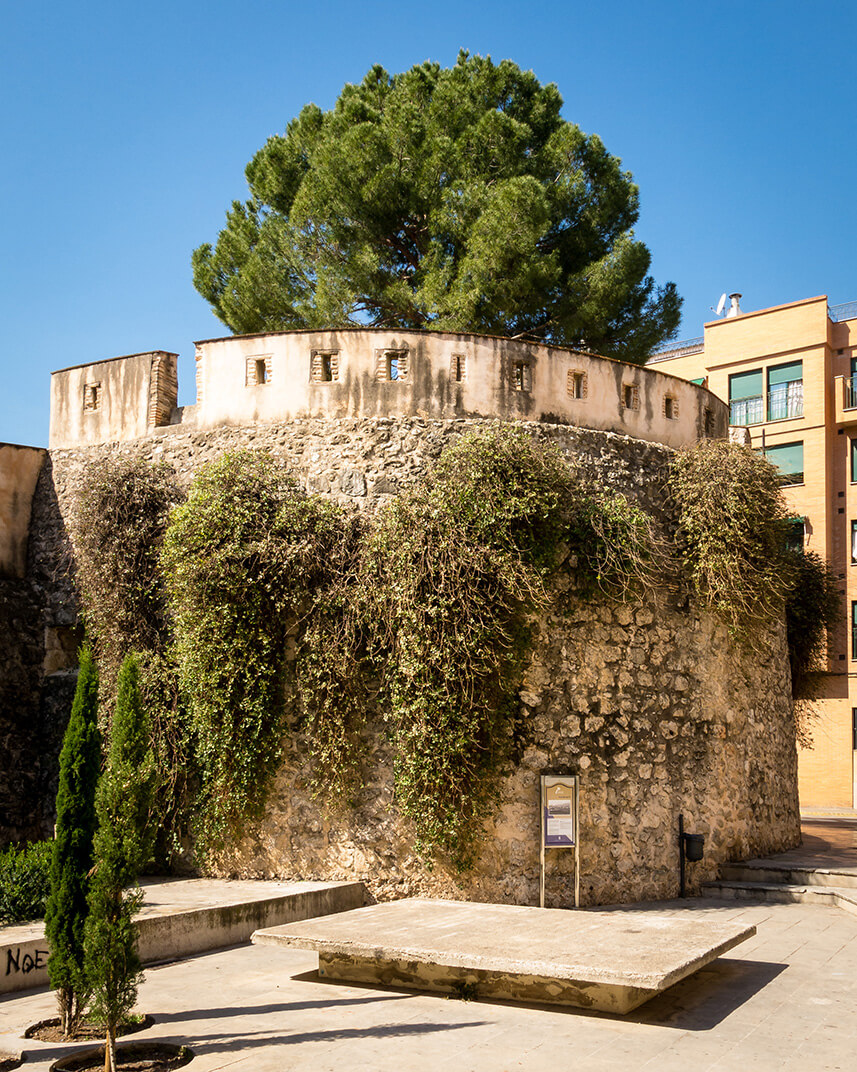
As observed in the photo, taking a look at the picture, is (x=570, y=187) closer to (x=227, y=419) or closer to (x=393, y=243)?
(x=393, y=243)

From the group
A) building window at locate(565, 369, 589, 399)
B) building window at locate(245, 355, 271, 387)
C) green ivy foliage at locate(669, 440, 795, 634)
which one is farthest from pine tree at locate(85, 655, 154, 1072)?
green ivy foliage at locate(669, 440, 795, 634)

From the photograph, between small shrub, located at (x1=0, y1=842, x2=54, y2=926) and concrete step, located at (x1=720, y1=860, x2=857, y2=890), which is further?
concrete step, located at (x1=720, y1=860, x2=857, y2=890)

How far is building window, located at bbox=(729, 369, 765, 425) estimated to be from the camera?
2591 cm

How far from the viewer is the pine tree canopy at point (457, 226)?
53.2 ft

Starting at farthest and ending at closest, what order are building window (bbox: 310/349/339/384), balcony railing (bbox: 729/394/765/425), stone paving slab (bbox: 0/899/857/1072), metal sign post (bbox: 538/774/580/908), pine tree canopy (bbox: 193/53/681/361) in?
balcony railing (bbox: 729/394/765/425)
pine tree canopy (bbox: 193/53/681/361)
building window (bbox: 310/349/339/384)
metal sign post (bbox: 538/774/580/908)
stone paving slab (bbox: 0/899/857/1072)

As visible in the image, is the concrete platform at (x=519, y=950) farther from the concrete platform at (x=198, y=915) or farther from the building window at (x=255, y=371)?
the building window at (x=255, y=371)

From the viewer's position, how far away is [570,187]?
683 inches

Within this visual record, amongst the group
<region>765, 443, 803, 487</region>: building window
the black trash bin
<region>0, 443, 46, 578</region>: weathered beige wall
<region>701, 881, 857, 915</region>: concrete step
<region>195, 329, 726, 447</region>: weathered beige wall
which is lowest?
<region>701, 881, 857, 915</region>: concrete step

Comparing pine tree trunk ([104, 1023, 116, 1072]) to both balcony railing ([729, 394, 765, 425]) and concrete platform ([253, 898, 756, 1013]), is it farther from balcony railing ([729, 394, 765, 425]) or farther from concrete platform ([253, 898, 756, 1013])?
balcony railing ([729, 394, 765, 425])

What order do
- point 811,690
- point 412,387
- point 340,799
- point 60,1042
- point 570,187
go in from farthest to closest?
1. point 570,187
2. point 811,690
3. point 412,387
4. point 340,799
5. point 60,1042

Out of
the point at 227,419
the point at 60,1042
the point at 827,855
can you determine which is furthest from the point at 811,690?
the point at 60,1042

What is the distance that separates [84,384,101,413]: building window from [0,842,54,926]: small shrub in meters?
5.51

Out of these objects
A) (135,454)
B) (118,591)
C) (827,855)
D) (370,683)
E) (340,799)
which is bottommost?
(827,855)

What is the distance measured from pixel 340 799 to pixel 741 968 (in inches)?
148
